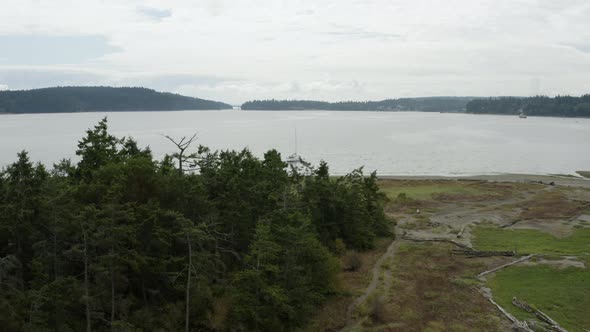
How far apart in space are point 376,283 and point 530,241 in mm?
19537

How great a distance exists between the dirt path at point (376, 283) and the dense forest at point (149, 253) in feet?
6.47

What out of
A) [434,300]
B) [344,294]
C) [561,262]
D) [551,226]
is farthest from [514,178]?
[344,294]

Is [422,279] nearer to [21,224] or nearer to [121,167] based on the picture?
[121,167]

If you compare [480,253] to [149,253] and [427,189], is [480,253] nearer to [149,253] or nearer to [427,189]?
[149,253]

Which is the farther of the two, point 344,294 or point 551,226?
point 551,226

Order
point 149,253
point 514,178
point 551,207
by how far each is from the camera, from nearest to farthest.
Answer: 1. point 149,253
2. point 551,207
3. point 514,178

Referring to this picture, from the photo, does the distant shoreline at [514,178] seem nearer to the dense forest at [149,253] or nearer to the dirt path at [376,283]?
the dirt path at [376,283]

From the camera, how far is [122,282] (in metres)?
21.5

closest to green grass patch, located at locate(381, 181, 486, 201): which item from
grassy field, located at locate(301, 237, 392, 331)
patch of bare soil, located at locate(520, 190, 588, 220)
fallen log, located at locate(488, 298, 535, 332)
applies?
patch of bare soil, located at locate(520, 190, 588, 220)

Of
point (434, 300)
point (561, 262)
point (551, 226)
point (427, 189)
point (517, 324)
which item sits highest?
point (427, 189)

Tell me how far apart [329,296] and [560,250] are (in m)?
23.0

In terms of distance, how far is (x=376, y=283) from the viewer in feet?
108

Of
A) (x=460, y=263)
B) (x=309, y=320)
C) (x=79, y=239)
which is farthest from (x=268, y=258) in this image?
(x=460, y=263)

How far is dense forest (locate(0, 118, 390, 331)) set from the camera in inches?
779
